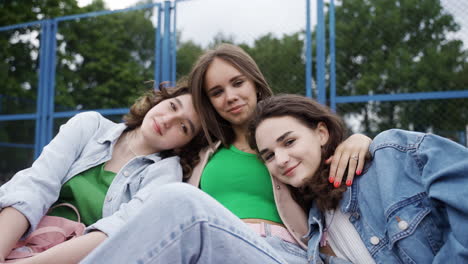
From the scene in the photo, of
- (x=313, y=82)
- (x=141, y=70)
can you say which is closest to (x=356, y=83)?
(x=313, y=82)

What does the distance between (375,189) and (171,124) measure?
93cm

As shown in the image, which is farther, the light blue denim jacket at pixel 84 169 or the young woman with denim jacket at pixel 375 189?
the light blue denim jacket at pixel 84 169

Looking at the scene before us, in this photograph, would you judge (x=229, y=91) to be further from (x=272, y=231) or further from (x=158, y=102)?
(x=272, y=231)

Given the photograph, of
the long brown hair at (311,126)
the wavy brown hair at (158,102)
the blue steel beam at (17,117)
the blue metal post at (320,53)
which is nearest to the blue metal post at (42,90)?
the blue steel beam at (17,117)

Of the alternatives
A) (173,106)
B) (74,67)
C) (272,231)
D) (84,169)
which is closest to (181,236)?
(272,231)

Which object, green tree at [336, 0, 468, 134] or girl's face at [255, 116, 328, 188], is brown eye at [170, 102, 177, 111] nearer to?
girl's face at [255, 116, 328, 188]

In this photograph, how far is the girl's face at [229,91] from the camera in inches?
75.9

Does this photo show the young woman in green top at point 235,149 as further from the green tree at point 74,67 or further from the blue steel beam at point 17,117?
the blue steel beam at point 17,117

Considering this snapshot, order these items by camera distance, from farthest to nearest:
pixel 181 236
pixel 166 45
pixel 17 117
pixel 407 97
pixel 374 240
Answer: pixel 17 117 → pixel 166 45 → pixel 407 97 → pixel 374 240 → pixel 181 236

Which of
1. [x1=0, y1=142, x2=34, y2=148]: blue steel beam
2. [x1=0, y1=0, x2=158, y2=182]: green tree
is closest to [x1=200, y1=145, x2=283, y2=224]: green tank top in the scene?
[x1=0, y1=0, x2=158, y2=182]: green tree

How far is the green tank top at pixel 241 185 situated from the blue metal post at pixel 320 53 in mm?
2736

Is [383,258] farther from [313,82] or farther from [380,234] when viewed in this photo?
[313,82]

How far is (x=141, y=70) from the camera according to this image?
675 cm

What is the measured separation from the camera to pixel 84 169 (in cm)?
169
